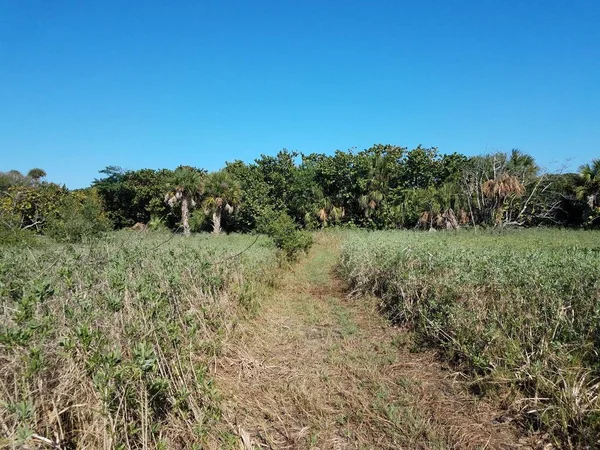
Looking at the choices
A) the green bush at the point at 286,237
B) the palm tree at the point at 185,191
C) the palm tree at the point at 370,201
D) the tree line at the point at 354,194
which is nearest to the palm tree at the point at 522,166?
the tree line at the point at 354,194

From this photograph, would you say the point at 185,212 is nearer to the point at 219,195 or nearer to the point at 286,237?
the point at 219,195

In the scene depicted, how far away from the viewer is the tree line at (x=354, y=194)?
21031 millimetres

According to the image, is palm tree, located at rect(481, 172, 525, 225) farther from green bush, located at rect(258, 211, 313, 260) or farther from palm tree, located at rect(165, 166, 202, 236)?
palm tree, located at rect(165, 166, 202, 236)

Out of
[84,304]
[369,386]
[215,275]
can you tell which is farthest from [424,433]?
[215,275]

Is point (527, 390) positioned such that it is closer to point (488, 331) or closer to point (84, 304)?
point (488, 331)

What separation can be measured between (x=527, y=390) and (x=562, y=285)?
1.46m

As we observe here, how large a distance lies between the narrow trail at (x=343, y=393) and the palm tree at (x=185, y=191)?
18.1m

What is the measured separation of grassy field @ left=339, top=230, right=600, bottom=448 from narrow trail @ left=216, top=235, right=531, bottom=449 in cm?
29

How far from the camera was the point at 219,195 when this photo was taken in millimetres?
23031

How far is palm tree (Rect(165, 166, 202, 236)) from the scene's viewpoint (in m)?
22.3

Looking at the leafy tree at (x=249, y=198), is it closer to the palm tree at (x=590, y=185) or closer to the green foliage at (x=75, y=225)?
the green foliage at (x=75, y=225)

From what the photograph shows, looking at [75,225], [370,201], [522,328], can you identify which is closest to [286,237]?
[75,225]

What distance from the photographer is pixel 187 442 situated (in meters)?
2.59

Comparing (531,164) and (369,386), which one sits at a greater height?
(531,164)
